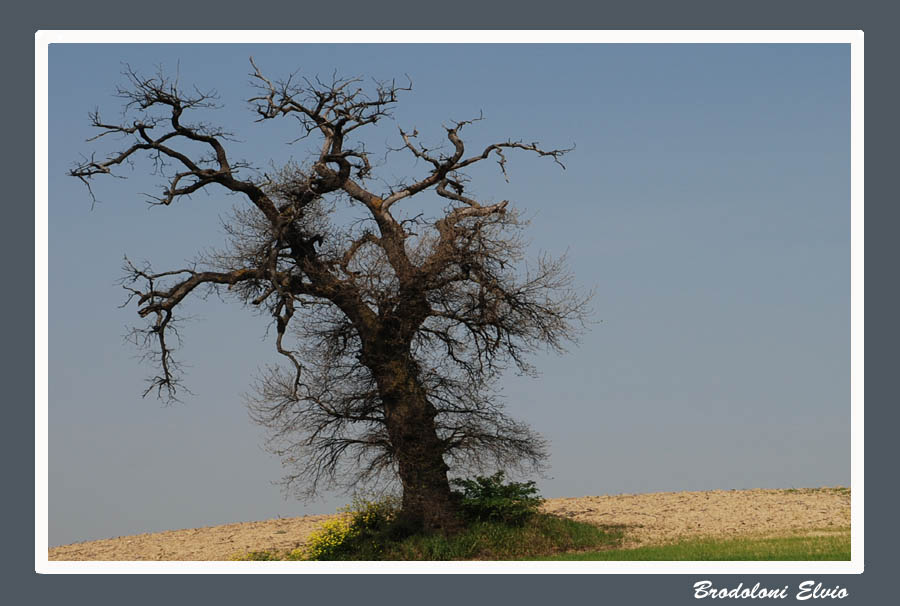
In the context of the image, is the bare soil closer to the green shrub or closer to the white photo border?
the green shrub

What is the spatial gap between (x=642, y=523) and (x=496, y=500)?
4565 millimetres

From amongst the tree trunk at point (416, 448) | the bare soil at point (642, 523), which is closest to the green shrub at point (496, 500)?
the tree trunk at point (416, 448)

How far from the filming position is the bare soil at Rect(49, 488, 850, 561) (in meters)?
26.6

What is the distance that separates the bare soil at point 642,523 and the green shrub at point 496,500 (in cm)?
231

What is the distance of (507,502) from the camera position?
24438 millimetres

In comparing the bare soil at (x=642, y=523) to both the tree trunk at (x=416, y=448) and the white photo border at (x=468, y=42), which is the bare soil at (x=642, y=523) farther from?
the white photo border at (x=468, y=42)

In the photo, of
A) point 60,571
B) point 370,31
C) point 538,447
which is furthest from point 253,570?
point 370,31

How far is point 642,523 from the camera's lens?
90.1ft

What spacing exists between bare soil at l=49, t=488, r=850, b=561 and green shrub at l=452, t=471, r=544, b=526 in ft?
7.59

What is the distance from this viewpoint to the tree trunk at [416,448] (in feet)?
79.7

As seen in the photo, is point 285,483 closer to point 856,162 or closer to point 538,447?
point 538,447

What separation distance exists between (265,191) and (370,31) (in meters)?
4.99

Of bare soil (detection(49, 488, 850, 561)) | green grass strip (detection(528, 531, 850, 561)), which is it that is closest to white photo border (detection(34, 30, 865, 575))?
green grass strip (detection(528, 531, 850, 561))

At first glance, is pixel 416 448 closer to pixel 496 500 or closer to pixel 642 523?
pixel 496 500
